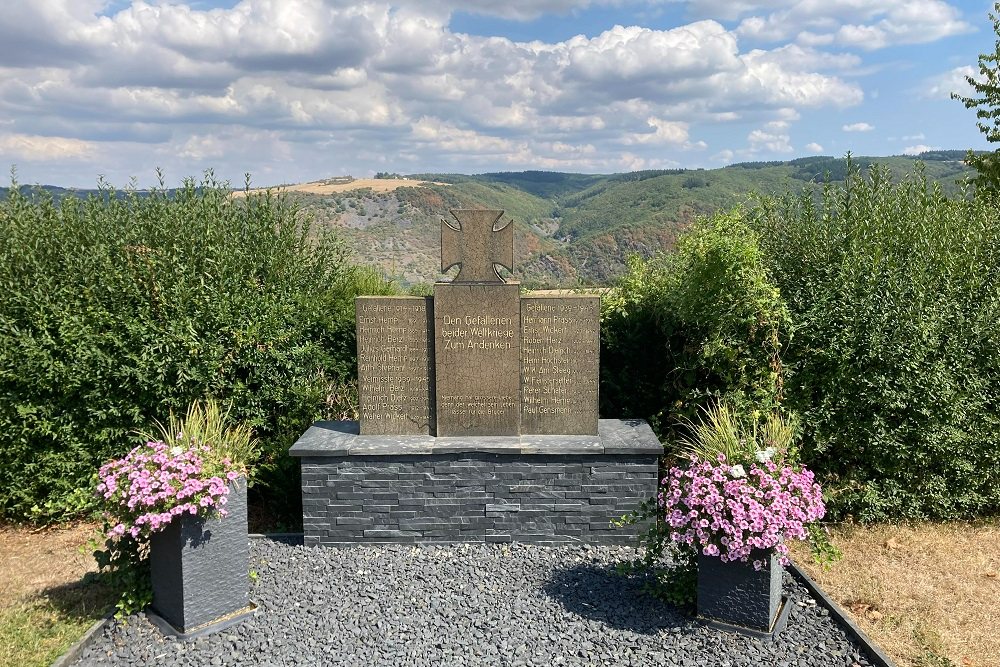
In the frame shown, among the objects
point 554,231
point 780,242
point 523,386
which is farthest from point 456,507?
point 554,231

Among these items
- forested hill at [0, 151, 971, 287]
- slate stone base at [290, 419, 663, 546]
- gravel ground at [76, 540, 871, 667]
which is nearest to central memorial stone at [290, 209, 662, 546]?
slate stone base at [290, 419, 663, 546]

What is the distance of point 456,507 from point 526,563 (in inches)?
29.9

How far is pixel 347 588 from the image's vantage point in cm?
491

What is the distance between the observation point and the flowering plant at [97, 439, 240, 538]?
4090mm

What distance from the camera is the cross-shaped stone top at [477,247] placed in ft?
19.2

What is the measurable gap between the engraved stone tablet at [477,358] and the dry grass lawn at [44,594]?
9.25ft

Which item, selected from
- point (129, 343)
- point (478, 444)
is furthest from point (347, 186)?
point (478, 444)

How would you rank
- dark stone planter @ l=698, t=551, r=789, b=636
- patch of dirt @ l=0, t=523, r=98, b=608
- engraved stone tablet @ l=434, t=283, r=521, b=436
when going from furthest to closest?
1. engraved stone tablet @ l=434, t=283, r=521, b=436
2. patch of dirt @ l=0, t=523, r=98, b=608
3. dark stone planter @ l=698, t=551, r=789, b=636

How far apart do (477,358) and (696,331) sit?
2.00 metres

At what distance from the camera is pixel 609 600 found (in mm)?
4648

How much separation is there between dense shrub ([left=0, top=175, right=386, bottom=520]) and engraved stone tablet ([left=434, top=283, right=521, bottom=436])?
1.53 m

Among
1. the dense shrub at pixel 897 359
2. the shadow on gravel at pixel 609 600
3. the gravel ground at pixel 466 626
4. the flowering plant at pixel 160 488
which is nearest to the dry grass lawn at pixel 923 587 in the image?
the dense shrub at pixel 897 359

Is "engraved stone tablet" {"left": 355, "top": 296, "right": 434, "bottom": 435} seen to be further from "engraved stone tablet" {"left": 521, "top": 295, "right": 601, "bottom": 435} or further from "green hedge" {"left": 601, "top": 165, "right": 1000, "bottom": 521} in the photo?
"green hedge" {"left": 601, "top": 165, "right": 1000, "bottom": 521}

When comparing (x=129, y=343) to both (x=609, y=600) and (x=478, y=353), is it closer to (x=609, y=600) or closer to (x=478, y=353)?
(x=478, y=353)
